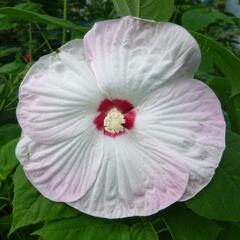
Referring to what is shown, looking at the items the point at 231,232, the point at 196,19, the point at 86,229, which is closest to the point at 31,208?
the point at 86,229

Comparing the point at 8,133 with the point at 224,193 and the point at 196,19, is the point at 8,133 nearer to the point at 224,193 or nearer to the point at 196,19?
the point at 224,193

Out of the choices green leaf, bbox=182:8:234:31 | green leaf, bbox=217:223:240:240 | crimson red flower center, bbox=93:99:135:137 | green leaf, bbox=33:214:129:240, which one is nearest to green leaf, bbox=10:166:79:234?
green leaf, bbox=33:214:129:240

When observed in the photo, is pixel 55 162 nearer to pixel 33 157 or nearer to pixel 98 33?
pixel 33 157

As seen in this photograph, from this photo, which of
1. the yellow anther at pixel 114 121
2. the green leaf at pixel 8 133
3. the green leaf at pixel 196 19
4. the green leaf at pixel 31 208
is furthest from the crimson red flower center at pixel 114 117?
the green leaf at pixel 196 19

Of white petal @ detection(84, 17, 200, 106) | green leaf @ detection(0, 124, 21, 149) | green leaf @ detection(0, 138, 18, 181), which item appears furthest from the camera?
green leaf @ detection(0, 124, 21, 149)

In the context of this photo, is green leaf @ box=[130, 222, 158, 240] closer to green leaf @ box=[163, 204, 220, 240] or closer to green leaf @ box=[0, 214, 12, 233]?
green leaf @ box=[163, 204, 220, 240]

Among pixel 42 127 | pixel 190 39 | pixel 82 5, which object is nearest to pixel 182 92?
pixel 190 39
